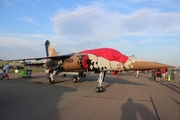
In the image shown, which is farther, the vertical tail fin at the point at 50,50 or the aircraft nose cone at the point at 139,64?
the vertical tail fin at the point at 50,50

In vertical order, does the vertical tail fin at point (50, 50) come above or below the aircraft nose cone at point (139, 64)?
above

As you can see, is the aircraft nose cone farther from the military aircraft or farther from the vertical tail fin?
the vertical tail fin

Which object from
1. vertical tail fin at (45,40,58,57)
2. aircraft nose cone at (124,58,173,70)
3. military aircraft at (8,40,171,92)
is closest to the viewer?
aircraft nose cone at (124,58,173,70)

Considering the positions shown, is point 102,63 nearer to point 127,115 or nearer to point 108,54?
point 108,54

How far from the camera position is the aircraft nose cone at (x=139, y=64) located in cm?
769

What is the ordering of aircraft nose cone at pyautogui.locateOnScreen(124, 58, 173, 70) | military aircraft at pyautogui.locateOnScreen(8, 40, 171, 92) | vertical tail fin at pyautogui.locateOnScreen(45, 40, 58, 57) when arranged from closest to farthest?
aircraft nose cone at pyautogui.locateOnScreen(124, 58, 173, 70), military aircraft at pyautogui.locateOnScreen(8, 40, 171, 92), vertical tail fin at pyautogui.locateOnScreen(45, 40, 58, 57)

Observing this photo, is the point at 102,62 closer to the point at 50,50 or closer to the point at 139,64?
the point at 139,64

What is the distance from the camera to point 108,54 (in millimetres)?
9352

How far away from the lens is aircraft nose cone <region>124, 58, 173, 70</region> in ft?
25.2

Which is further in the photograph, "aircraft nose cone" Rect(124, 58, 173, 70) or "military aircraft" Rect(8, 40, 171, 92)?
"military aircraft" Rect(8, 40, 171, 92)

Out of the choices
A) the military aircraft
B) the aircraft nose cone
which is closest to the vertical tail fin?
the military aircraft

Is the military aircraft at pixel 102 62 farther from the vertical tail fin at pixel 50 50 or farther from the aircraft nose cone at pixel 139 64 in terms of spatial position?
the vertical tail fin at pixel 50 50

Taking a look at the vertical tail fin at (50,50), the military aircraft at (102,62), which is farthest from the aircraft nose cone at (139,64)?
the vertical tail fin at (50,50)

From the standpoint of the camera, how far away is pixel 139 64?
27.1 feet
